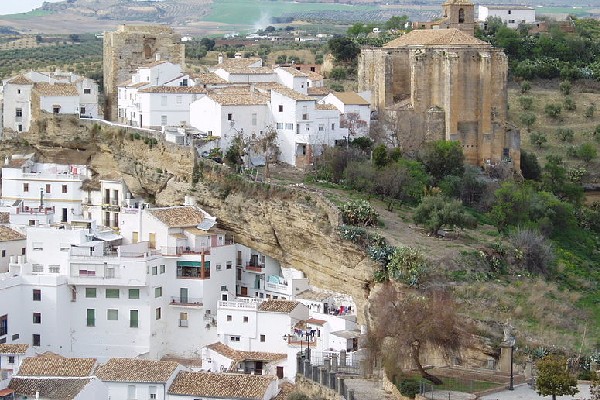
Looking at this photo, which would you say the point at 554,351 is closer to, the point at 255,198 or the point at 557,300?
the point at 557,300

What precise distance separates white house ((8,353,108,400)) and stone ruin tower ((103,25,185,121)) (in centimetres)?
1838

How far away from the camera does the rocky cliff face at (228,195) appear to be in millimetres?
45281

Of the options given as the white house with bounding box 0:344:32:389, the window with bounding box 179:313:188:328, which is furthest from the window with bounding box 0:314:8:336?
the window with bounding box 179:313:188:328

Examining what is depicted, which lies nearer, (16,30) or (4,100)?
(4,100)

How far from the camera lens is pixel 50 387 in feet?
129

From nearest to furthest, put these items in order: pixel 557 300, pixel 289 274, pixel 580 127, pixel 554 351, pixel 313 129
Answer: pixel 554 351 → pixel 557 300 → pixel 289 274 → pixel 313 129 → pixel 580 127

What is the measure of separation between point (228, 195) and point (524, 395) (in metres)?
16.5

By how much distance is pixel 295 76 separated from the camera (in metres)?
55.4

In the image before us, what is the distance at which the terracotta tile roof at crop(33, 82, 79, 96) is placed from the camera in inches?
2162

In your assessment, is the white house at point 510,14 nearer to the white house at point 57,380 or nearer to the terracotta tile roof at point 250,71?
the terracotta tile roof at point 250,71

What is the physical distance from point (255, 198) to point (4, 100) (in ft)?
41.5

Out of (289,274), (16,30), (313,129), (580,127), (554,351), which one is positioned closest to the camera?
(554,351)

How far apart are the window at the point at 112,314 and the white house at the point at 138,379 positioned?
13.1 ft

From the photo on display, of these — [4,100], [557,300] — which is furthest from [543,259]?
[4,100]
